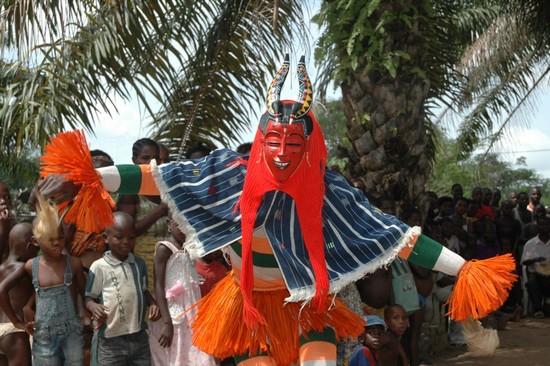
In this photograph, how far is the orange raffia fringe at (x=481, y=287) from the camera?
13.1ft

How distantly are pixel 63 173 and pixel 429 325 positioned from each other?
4899mm

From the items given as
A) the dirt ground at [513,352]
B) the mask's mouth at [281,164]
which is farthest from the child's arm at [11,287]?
the dirt ground at [513,352]

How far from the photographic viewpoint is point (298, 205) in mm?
4086

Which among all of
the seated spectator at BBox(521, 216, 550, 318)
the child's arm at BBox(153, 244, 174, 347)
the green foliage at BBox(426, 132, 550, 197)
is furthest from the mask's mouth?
the green foliage at BBox(426, 132, 550, 197)

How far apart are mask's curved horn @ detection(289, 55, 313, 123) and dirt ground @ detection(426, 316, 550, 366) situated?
13.5ft

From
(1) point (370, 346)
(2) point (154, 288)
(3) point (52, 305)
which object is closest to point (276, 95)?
(2) point (154, 288)

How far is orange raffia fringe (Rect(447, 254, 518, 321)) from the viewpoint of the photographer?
398cm

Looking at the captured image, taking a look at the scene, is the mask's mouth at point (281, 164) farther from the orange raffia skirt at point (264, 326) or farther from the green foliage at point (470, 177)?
the green foliage at point (470, 177)

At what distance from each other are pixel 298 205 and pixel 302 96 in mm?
548

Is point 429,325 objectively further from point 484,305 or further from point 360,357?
point 484,305

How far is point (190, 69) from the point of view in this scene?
8281 mm

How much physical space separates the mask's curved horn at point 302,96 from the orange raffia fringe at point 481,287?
3.63 feet

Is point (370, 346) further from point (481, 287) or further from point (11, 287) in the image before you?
point (11, 287)

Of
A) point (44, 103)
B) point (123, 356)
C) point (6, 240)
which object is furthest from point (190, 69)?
point (123, 356)
